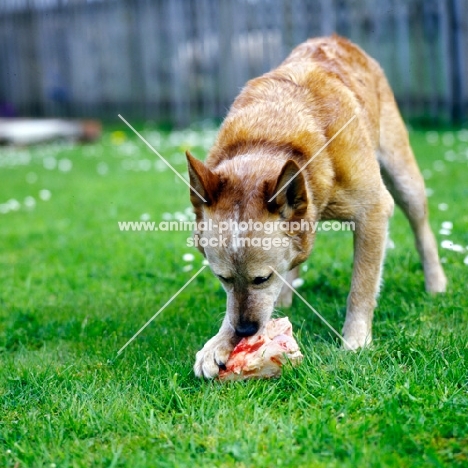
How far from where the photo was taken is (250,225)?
3.19 m

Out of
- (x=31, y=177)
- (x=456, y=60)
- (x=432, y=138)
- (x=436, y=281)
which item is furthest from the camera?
(x=456, y=60)

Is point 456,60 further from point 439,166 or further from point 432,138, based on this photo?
point 439,166

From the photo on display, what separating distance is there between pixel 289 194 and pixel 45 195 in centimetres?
579

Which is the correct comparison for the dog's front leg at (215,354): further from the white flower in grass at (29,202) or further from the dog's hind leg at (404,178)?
the white flower in grass at (29,202)

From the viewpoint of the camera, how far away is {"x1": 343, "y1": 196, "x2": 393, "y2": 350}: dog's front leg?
3.76 metres

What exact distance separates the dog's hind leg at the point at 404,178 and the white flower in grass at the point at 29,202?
15.2 feet

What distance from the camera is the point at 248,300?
3.34 m

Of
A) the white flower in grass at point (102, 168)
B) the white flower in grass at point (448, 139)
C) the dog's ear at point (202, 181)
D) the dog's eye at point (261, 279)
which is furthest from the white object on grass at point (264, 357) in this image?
the white flower in grass at point (448, 139)

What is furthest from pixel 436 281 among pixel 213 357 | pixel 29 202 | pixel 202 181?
pixel 29 202

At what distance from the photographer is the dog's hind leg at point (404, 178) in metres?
4.55

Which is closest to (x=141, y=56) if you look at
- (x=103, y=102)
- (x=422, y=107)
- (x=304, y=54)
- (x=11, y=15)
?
(x=103, y=102)

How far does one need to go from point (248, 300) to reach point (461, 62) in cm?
913

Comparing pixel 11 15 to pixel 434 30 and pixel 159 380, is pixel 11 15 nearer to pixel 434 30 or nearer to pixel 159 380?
pixel 434 30

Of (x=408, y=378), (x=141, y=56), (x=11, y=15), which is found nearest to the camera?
(x=408, y=378)
